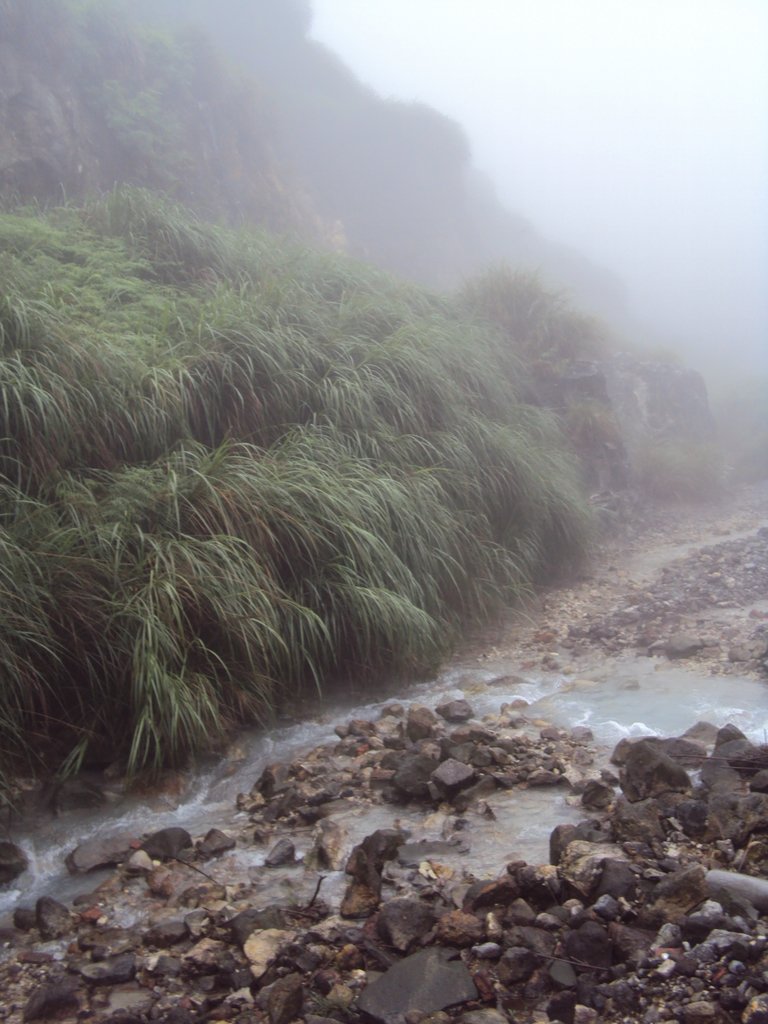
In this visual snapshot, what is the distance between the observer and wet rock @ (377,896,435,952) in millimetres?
2330

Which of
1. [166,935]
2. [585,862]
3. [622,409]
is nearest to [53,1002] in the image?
[166,935]

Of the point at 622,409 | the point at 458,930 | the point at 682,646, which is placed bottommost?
the point at 682,646

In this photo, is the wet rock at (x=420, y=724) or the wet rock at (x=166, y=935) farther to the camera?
the wet rock at (x=420, y=724)

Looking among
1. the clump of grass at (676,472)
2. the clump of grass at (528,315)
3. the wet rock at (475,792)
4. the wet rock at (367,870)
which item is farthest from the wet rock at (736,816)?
the clump of grass at (528,315)

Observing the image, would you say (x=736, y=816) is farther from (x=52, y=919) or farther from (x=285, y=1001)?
(x=52, y=919)

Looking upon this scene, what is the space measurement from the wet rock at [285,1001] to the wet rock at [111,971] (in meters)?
0.45

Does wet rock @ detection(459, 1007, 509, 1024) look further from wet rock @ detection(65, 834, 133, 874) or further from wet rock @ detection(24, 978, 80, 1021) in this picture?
wet rock @ detection(65, 834, 133, 874)

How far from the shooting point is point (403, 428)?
6.28 meters

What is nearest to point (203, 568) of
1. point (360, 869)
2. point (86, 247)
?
point (360, 869)

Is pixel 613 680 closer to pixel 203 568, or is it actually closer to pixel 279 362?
pixel 203 568

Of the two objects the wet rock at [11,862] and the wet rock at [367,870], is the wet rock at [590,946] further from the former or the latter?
the wet rock at [11,862]

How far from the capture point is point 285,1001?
2117 mm

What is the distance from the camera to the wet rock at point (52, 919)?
2611 mm

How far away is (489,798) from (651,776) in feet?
2.09
